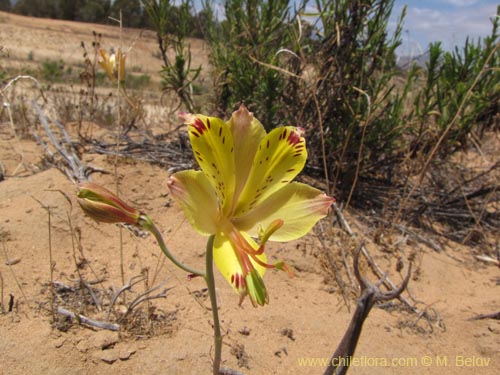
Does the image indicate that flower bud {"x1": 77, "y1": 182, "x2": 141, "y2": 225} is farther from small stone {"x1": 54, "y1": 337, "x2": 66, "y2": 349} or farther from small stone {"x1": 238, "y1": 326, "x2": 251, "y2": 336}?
small stone {"x1": 238, "y1": 326, "x2": 251, "y2": 336}

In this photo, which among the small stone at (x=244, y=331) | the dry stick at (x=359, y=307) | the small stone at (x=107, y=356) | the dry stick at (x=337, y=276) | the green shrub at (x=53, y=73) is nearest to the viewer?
the dry stick at (x=359, y=307)

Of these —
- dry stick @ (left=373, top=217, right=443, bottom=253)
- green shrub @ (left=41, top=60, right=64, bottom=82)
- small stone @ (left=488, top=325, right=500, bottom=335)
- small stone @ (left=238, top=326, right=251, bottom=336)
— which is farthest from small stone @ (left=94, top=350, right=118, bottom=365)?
green shrub @ (left=41, top=60, right=64, bottom=82)

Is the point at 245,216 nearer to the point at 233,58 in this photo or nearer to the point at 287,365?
the point at 287,365

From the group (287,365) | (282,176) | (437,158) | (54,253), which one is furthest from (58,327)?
(437,158)

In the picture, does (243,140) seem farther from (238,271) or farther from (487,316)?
(487,316)

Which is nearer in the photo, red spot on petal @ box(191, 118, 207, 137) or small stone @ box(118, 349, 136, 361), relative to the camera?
red spot on petal @ box(191, 118, 207, 137)

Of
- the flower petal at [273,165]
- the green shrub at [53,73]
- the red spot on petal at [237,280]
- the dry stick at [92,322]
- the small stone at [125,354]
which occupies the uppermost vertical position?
the flower petal at [273,165]

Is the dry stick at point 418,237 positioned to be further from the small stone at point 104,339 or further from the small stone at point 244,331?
the small stone at point 104,339

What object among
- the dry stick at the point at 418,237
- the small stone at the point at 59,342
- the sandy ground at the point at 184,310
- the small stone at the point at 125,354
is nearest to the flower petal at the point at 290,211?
the sandy ground at the point at 184,310
